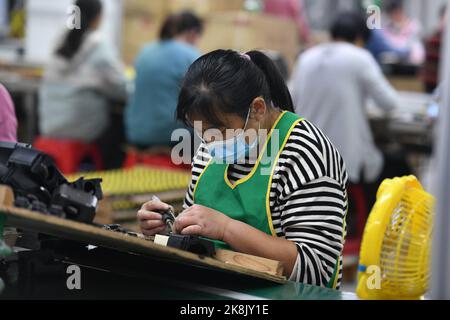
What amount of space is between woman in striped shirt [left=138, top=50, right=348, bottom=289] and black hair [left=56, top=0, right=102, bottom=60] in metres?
3.43

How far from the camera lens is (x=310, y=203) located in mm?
1748

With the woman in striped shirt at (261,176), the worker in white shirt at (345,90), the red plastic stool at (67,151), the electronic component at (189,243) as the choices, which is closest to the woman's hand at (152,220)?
the woman in striped shirt at (261,176)

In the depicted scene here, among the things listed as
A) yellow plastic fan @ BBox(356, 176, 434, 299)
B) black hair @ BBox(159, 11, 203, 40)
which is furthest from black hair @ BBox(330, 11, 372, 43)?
yellow plastic fan @ BBox(356, 176, 434, 299)

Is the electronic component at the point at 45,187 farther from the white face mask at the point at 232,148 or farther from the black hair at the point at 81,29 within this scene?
the black hair at the point at 81,29

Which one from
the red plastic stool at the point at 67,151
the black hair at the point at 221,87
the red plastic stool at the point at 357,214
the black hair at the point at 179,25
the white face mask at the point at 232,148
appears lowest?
the red plastic stool at the point at 357,214

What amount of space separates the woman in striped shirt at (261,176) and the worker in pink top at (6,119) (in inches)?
23.9

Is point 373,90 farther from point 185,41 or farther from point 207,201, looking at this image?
point 207,201

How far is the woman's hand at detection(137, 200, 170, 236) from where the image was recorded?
1.81 meters

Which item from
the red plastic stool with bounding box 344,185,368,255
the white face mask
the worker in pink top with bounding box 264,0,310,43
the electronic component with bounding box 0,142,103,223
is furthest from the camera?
the worker in pink top with bounding box 264,0,310,43

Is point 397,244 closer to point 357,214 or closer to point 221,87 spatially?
point 221,87

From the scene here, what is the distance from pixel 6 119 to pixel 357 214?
10.6 feet

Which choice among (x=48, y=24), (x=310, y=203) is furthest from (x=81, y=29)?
(x=310, y=203)

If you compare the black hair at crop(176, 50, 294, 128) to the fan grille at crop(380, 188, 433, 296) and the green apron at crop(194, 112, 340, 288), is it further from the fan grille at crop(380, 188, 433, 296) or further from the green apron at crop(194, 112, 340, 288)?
the fan grille at crop(380, 188, 433, 296)

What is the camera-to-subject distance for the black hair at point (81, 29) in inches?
201
